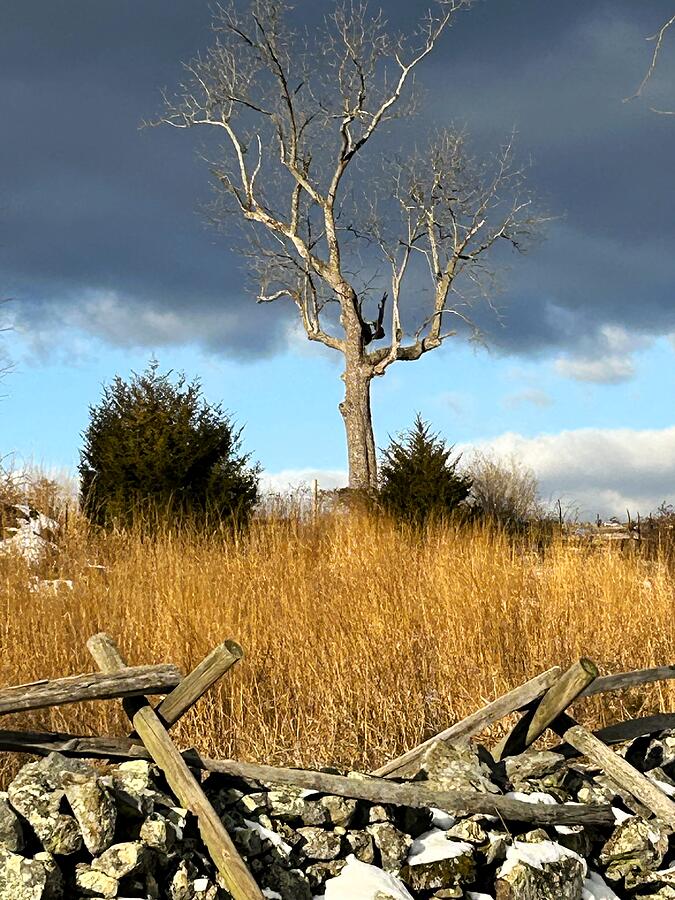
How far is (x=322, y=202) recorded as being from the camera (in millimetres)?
21250

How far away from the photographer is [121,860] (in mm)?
3229

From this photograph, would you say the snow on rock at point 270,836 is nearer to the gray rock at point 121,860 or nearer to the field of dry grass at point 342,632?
the gray rock at point 121,860

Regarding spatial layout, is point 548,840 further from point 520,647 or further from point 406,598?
point 406,598

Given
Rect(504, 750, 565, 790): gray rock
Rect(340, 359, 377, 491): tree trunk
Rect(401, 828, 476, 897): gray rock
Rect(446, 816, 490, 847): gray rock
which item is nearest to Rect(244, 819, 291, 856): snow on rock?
Rect(401, 828, 476, 897): gray rock

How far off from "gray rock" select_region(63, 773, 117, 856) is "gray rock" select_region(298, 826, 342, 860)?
79 centimetres

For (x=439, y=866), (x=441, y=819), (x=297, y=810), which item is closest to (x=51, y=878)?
(x=297, y=810)

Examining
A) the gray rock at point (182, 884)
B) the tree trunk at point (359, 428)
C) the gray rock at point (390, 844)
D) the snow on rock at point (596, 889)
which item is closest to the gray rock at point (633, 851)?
the snow on rock at point (596, 889)

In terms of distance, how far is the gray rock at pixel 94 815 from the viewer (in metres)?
3.25

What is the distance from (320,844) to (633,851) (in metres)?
1.58

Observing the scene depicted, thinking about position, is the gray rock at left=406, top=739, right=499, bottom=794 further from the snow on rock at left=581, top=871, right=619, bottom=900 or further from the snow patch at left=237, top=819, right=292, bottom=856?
the snow patch at left=237, top=819, right=292, bottom=856

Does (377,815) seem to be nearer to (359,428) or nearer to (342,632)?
(342,632)

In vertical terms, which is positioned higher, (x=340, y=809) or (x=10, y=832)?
(x=10, y=832)

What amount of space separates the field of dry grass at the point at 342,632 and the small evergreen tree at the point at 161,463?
273 centimetres

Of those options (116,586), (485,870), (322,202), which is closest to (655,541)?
(116,586)
